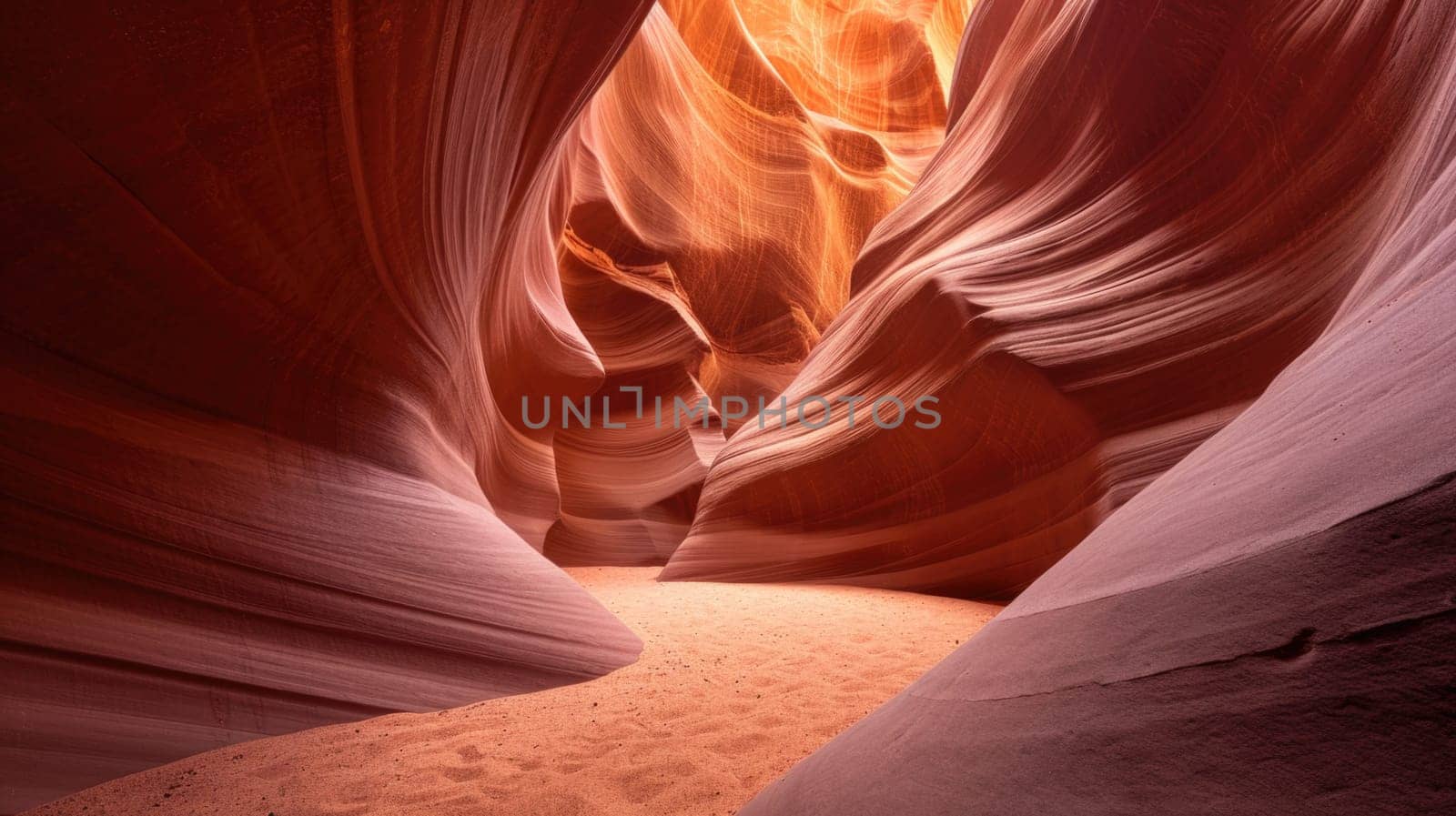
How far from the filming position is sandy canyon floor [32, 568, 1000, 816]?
1.77 m

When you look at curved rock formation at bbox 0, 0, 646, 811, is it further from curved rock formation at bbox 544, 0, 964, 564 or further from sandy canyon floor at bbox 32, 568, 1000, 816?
curved rock formation at bbox 544, 0, 964, 564

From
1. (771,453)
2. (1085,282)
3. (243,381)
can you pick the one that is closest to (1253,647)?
(243,381)

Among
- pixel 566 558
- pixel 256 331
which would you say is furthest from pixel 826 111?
pixel 256 331

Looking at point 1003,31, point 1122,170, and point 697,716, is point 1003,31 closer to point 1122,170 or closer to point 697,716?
point 1122,170

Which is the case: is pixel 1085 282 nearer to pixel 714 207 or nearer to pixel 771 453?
pixel 771 453

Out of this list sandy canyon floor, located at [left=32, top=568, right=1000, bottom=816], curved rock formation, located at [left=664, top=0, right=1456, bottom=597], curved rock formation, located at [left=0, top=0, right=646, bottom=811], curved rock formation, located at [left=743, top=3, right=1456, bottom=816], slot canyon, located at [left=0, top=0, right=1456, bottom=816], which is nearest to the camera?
curved rock formation, located at [left=743, top=3, right=1456, bottom=816]

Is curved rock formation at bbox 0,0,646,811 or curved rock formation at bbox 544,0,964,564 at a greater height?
curved rock formation at bbox 544,0,964,564

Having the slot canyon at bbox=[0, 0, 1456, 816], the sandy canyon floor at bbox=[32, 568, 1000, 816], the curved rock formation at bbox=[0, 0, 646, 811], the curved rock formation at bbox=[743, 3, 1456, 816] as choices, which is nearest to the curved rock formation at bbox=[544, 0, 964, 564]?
the slot canyon at bbox=[0, 0, 1456, 816]

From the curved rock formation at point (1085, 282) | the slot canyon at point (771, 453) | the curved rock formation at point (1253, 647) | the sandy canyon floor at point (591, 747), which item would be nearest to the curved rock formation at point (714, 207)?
the slot canyon at point (771, 453)

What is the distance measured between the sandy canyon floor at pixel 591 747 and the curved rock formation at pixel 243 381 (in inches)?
7.1

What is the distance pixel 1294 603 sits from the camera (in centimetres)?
87

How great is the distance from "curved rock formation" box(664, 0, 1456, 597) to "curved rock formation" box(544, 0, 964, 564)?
3.66 meters

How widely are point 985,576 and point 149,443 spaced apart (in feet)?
13.8

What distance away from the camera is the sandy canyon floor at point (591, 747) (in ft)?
5.81
